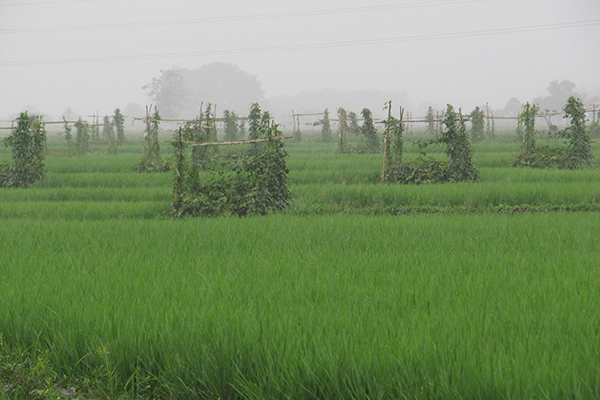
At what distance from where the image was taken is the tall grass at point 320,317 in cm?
261

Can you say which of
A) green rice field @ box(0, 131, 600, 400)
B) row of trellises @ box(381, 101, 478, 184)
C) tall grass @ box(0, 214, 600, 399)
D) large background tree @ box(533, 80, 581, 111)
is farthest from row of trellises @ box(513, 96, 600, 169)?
large background tree @ box(533, 80, 581, 111)

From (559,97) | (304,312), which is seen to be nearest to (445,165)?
(304,312)

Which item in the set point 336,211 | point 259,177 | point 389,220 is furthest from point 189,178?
point 389,220

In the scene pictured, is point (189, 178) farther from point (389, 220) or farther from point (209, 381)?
point (209, 381)

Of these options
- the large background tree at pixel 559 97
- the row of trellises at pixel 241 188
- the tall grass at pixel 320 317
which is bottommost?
the tall grass at pixel 320 317

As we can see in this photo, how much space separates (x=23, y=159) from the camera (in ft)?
48.8

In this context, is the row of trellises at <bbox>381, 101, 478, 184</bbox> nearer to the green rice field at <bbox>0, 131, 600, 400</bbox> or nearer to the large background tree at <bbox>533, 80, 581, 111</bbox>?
the green rice field at <bbox>0, 131, 600, 400</bbox>

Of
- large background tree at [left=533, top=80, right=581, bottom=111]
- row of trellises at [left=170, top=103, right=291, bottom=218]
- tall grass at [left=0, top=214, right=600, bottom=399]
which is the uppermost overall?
large background tree at [left=533, top=80, right=581, bottom=111]

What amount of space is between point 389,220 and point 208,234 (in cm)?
312

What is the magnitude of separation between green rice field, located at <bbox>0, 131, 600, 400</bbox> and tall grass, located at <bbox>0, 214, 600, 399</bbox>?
17mm

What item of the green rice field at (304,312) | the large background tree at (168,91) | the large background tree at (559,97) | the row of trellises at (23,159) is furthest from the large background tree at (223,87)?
the green rice field at (304,312)

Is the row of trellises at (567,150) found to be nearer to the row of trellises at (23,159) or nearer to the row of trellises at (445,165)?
the row of trellises at (445,165)

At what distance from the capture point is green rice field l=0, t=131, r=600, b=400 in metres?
2.63

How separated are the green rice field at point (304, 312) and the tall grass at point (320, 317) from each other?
0.06 feet
